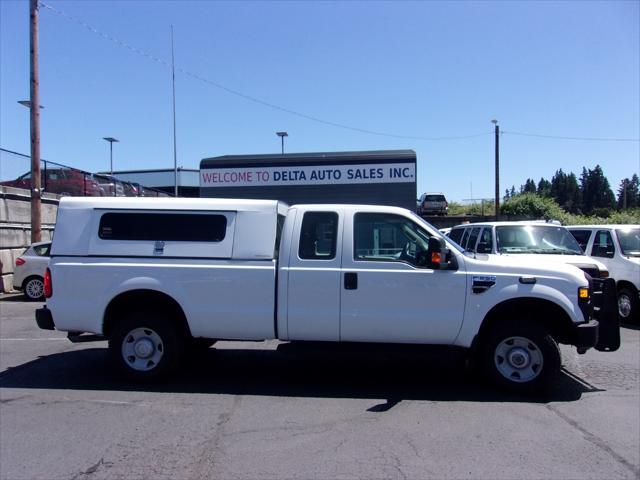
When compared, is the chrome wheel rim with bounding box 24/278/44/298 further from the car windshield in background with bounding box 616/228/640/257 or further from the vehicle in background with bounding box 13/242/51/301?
the car windshield in background with bounding box 616/228/640/257

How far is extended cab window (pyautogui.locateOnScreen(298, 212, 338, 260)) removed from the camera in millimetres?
5934

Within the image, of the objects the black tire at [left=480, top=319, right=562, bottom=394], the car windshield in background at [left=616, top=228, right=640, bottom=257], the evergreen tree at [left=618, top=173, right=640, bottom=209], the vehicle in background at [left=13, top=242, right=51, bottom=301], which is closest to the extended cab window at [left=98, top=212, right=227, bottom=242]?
the black tire at [left=480, top=319, right=562, bottom=394]

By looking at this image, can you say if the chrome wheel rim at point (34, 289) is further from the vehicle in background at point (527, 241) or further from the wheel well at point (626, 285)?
the wheel well at point (626, 285)

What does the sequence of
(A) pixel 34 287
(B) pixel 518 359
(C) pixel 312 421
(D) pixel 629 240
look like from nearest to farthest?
(C) pixel 312 421 < (B) pixel 518 359 < (D) pixel 629 240 < (A) pixel 34 287

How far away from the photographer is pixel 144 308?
6242mm

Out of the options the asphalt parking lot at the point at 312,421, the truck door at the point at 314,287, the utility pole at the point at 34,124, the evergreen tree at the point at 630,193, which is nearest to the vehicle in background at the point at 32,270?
the utility pole at the point at 34,124

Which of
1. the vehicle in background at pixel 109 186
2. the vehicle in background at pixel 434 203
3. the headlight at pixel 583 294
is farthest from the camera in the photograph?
the vehicle in background at pixel 434 203

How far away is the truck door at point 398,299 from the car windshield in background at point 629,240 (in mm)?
6933

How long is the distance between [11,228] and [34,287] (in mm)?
3438

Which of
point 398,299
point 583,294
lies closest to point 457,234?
point 583,294

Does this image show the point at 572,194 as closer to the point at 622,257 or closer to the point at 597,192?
the point at 597,192

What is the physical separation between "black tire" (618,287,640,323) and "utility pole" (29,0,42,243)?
14772 mm

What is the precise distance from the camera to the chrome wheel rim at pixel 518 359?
5758 millimetres

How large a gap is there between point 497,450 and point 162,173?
1837 inches
